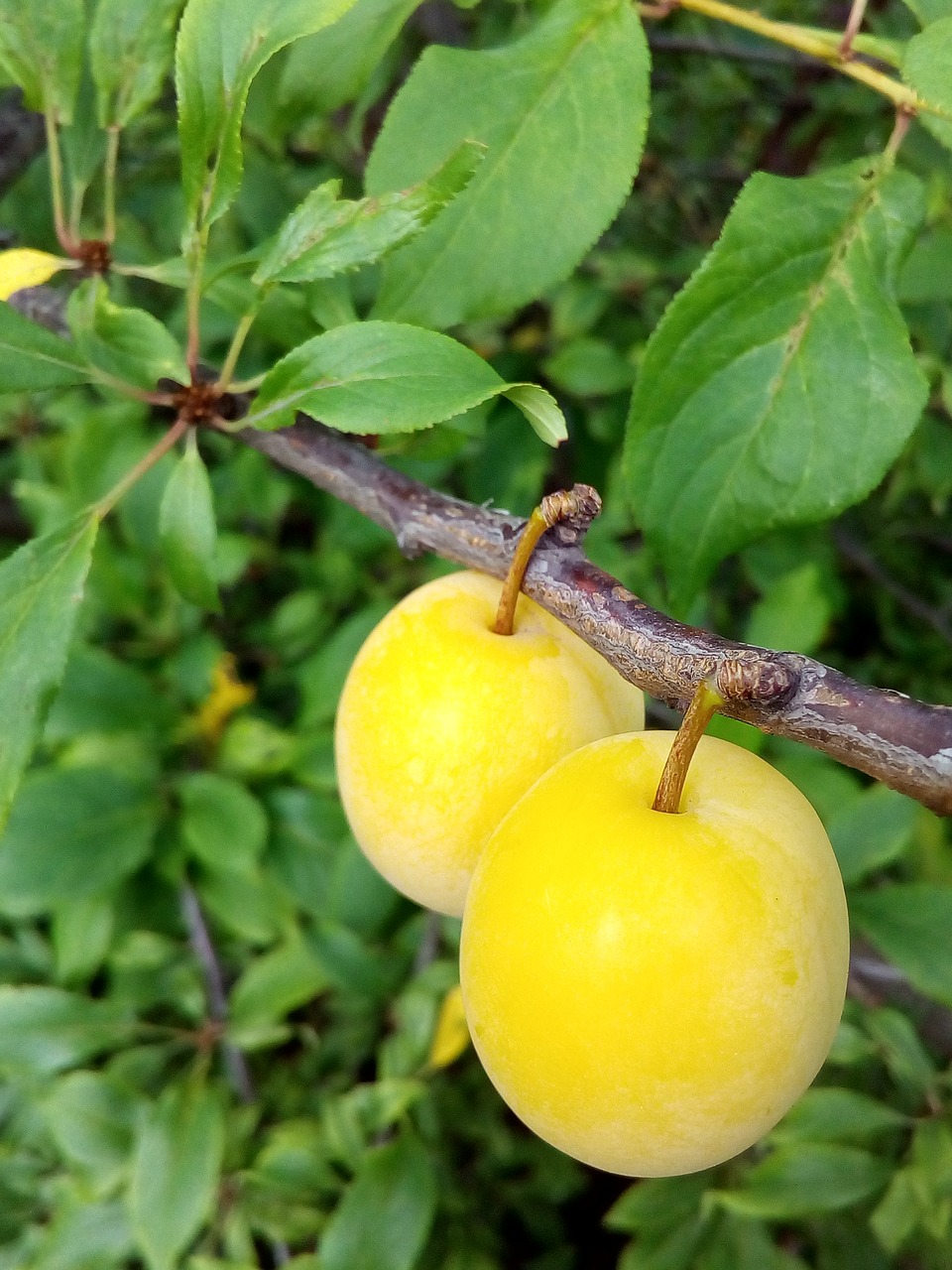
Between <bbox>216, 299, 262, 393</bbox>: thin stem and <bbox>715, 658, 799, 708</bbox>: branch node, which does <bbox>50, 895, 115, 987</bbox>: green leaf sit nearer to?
<bbox>216, 299, 262, 393</bbox>: thin stem

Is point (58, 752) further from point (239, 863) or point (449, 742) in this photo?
point (449, 742)

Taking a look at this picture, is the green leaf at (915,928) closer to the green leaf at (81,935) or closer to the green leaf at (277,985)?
the green leaf at (277,985)

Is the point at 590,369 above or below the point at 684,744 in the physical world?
below

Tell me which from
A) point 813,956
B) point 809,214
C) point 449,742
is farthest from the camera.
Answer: point 809,214

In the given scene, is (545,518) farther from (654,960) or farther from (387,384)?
(654,960)

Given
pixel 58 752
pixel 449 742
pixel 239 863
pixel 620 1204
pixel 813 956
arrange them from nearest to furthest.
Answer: pixel 813 956 < pixel 449 742 < pixel 620 1204 < pixel 239 863 < pixel 58 752

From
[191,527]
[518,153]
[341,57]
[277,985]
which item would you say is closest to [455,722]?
[191,527]

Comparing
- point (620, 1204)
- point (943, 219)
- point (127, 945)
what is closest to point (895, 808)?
point (620, 1204)

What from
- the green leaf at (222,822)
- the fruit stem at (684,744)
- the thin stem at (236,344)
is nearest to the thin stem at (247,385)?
the thin stem at (236,344)
